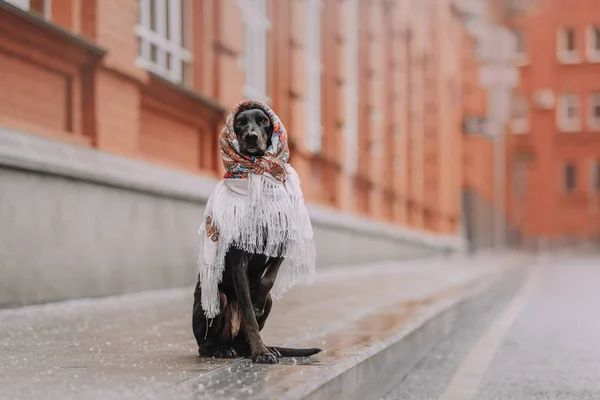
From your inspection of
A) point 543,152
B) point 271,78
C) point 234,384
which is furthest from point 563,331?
point 543,152

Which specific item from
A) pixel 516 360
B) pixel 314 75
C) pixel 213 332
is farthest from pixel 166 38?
pixel 314 75

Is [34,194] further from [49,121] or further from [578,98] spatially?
[578,98]

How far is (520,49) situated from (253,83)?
48967mm

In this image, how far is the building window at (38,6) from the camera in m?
9.81

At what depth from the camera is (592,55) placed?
62.2m

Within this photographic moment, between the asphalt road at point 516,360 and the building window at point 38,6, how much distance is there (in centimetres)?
450

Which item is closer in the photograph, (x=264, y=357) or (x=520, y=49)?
(x=264, y=357)

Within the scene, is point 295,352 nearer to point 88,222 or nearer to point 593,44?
point 88,222

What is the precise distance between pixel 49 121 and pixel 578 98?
5556 centimetres

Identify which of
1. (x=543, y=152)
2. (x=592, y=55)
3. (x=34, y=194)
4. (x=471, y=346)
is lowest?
(x=471, y=346)

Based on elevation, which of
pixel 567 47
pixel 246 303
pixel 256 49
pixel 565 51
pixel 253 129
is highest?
pixel 567 47

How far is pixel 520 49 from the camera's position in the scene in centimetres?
6456

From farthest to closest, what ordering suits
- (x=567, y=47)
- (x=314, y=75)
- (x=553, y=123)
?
1. (x=567, y=47)
2. (x=553, y=123)
3. (x=314, y=75)

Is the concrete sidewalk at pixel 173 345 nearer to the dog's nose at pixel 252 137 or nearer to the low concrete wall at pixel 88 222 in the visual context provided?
the low concrete wall at pixel 88 222
